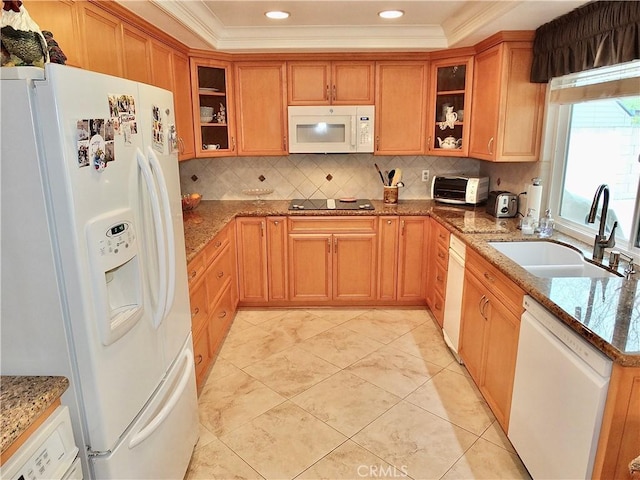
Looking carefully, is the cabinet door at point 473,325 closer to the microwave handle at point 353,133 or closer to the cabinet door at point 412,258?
the cabinet door at point 412,258

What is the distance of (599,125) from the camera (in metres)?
2.62

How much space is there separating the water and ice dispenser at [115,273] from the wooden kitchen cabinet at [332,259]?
2308 mm

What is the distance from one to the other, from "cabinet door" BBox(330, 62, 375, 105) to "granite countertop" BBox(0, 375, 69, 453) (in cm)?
308

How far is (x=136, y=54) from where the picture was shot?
244 centimetres

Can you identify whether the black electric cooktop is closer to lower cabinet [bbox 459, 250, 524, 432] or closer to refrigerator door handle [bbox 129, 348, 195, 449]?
lower cabinet [bbox 459, 250, 524, 432]

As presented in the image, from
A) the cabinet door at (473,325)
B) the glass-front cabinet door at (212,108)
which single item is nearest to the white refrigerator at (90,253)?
the cabinet door at (473,325)

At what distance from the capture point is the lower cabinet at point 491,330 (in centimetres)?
209

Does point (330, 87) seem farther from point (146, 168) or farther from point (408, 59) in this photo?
point (146, 168)

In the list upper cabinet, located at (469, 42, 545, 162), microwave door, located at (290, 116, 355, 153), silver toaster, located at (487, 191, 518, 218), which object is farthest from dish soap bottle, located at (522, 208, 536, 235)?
microwave door, located at (290, 116, 355, 153)

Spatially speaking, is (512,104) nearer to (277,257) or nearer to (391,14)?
(391,14)

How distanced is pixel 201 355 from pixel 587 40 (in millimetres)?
2856

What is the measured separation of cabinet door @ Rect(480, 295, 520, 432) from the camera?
208 cm

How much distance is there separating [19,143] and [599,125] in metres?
2.94

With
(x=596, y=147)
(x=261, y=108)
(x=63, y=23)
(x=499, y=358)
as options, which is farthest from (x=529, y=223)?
(x=63, y=23)
